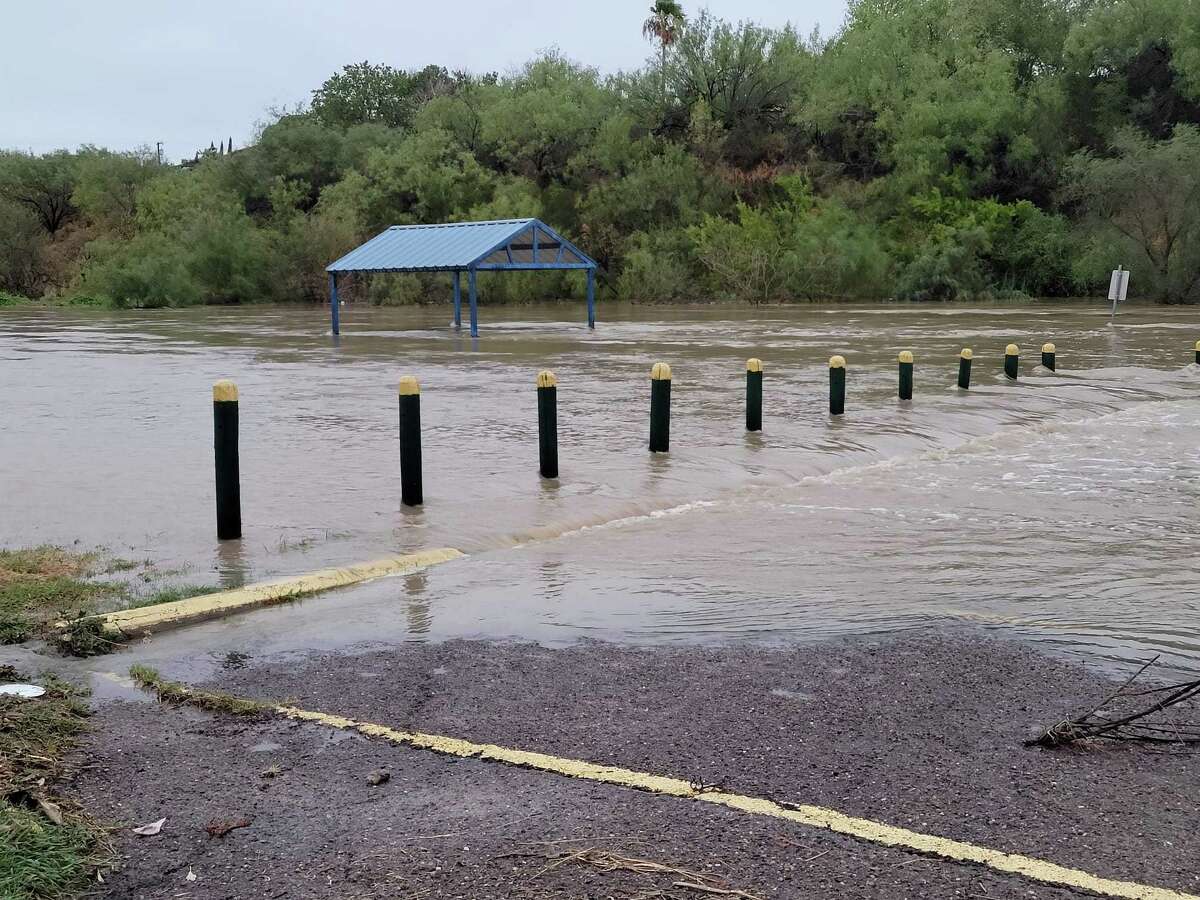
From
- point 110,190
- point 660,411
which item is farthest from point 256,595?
point 110,190

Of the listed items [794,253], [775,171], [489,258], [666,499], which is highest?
[775,171]

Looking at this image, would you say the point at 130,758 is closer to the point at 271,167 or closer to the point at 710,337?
the point at 710,337

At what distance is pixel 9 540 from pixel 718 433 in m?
8.09

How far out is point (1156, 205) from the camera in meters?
50.0

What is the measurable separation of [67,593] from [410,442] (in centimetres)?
333

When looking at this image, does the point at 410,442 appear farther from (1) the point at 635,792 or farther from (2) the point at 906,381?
(2) the point at 906,381

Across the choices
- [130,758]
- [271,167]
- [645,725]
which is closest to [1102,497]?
[645,725]

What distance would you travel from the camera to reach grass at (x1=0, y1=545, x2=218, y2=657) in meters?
6.93

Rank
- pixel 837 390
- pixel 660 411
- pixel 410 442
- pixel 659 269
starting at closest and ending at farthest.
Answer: pixel 410 442
pixel 660 411
pixel 837 390
pixel 659 269

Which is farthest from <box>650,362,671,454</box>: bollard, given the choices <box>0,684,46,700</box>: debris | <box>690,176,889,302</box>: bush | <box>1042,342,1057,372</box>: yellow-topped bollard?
<box>690,176,889,302</box>: bush

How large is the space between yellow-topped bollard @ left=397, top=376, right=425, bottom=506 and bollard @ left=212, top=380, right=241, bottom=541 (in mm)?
1425

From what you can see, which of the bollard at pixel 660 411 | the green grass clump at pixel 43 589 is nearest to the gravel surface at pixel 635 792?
the green grass clump at pixel 43 589

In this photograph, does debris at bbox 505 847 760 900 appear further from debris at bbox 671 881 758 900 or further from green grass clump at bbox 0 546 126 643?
green grass clump at bbox 0 546 126 643

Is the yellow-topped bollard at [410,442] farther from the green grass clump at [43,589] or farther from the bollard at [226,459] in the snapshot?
the green grass clump at [43,589]
